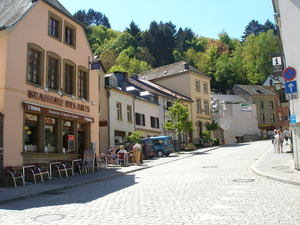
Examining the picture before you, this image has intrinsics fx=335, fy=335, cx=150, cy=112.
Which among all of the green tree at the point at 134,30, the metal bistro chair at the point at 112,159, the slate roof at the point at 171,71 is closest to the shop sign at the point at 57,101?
the metal bistro chair at the point at 112,159

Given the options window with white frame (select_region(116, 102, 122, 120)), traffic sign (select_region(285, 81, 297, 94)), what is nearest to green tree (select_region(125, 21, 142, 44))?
window with white frame (select_region(116, 102, 122, 120))

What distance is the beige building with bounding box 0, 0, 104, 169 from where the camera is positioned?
14688mm

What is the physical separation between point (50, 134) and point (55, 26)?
6.09 meters

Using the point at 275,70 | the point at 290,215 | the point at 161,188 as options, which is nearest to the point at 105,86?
the point at 275,70

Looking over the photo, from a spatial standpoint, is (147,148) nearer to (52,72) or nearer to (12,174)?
(52,72)

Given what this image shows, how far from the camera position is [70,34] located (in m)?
20.1

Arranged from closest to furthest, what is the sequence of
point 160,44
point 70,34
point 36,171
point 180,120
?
1. point 36,171
2. point 70,34
3. point 180,120
4. point 160,44

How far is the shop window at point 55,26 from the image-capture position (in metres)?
18.1

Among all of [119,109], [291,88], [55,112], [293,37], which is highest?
[293,37]

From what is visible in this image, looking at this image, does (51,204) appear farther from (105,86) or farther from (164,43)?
(164,43)

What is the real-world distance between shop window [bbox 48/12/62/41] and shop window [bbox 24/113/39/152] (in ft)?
15.7

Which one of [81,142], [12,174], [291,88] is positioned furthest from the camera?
[81,142]

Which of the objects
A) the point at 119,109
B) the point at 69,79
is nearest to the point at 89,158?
the point at 69,79

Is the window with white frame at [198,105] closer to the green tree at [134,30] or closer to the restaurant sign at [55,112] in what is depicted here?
the restaurant sign at [55,112]
